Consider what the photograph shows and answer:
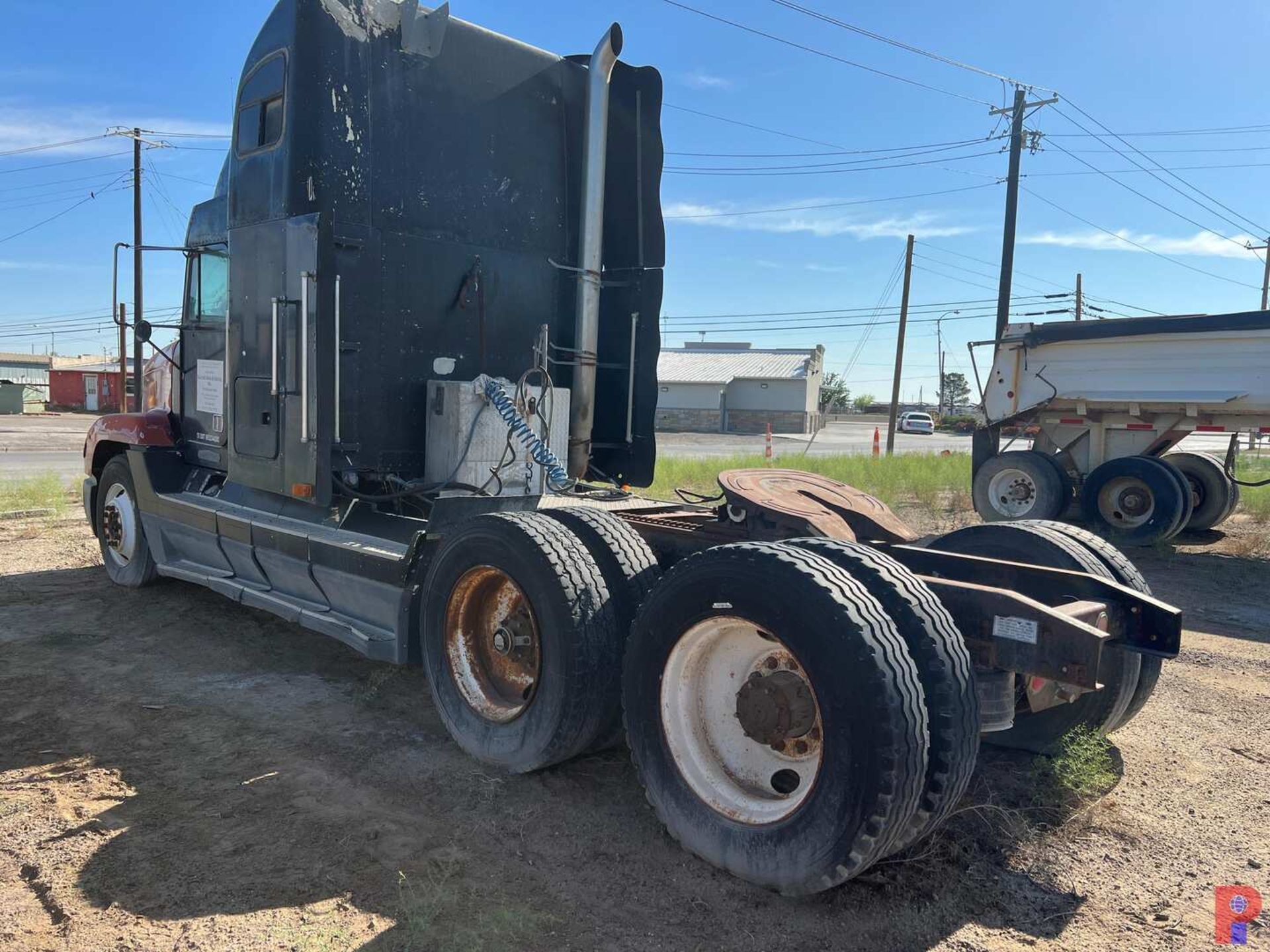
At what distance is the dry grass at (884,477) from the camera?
574 inches

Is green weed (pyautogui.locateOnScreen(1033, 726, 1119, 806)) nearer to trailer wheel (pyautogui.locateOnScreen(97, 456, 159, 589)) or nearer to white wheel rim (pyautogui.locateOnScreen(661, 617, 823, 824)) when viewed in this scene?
white wheel rim (pyautogui.locateOnScreen(661, 617, 823, 824))

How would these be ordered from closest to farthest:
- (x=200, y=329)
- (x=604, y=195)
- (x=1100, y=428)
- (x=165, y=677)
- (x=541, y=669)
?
1. (x=541, y=669)
2. (x=165, y=677)
3. (x=604, y=195)
4. (x=200, y=329)
5. (x=1100, y=428)

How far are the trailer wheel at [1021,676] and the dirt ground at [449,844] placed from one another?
0.50 feet

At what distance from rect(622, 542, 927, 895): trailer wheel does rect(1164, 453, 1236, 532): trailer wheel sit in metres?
10.3

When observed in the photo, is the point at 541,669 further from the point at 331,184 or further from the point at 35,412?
the point at 35,412

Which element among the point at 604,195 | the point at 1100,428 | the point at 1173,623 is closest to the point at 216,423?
the point at 604,195

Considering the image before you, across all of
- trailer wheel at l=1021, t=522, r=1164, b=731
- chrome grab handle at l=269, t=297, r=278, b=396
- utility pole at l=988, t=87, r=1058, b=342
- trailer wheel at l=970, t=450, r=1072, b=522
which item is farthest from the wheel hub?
utility pole at l=988, t=87, r=1058, b=342

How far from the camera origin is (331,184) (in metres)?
4.93

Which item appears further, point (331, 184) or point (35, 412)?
point (35, 412)

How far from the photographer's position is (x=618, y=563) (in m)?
3.84

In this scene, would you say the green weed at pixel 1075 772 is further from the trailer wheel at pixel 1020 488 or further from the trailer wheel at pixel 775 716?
the trailer wheel at pixel 1020 488

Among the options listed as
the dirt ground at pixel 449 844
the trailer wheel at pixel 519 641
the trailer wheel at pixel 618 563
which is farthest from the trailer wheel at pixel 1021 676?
the trailer wheel at pixel 519 641

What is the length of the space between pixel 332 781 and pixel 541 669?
1039 mm

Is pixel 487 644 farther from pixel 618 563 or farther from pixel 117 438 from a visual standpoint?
pixel 117 438
